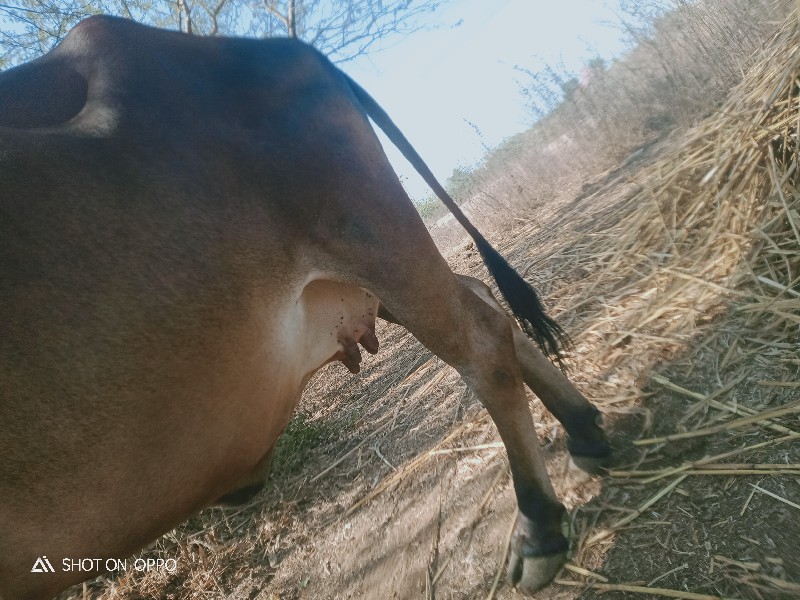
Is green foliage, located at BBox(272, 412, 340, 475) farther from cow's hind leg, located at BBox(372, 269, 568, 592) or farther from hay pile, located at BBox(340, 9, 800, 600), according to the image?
cow's hind leg, located at BBox(372, 269, 568, 592)

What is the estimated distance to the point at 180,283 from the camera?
1.52m

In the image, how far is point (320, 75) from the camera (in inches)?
79.7

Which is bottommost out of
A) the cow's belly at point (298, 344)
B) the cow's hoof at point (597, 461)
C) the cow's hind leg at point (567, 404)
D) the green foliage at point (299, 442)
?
the cow's hoof at point (597, 461)

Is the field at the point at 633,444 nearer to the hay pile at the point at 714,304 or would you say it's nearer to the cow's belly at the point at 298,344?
the hay pile at the point at 714,304

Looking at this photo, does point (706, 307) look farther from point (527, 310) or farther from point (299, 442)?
point (299, 442)

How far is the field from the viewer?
5.56ft

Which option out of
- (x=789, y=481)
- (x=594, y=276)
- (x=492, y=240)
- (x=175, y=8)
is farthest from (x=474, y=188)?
(x=789, y=481)

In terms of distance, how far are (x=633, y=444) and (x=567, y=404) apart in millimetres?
292

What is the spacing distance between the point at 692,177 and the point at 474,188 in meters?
5.91

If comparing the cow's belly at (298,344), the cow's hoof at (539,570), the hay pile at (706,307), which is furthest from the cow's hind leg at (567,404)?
the cow's belly at (298,344)

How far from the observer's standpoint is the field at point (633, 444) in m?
1.69

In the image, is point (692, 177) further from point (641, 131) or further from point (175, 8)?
point (175, 8)

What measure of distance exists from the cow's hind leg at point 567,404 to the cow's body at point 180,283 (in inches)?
0.9

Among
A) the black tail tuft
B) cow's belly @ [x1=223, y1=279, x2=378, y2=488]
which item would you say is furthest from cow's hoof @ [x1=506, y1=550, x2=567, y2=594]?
cow's belly @ [x1=223, y1=279, x2=378, y2=488]
